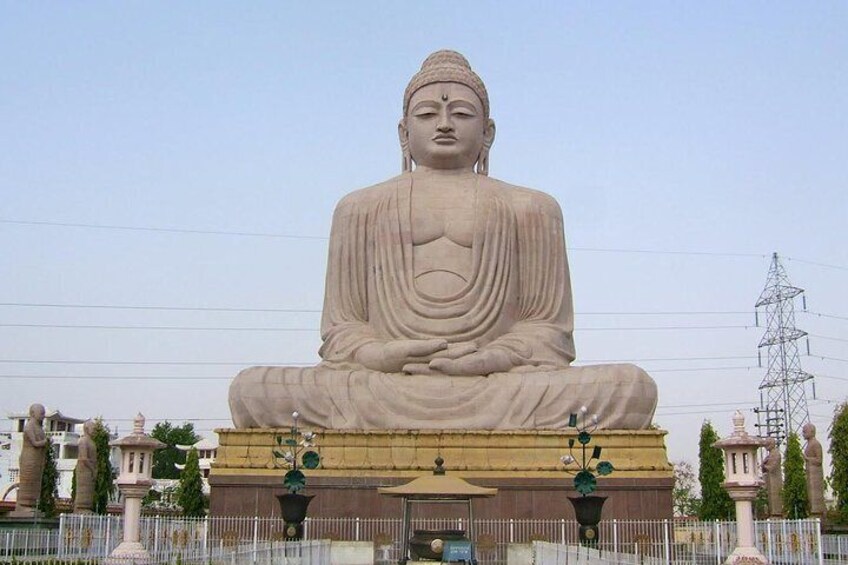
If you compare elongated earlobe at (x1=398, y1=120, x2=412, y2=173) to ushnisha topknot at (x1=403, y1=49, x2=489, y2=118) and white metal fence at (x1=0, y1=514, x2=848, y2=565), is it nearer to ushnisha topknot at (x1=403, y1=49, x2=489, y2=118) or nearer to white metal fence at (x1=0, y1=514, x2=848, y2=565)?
ushnisha topknot at (x1=403, y1=49, x2=489, y2=118)

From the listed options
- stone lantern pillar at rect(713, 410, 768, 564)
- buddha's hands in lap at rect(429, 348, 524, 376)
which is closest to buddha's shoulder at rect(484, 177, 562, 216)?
buddha's hands in lap at rect(429, 348, 524, 376)

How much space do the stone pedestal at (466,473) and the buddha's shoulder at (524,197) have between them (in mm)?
4715

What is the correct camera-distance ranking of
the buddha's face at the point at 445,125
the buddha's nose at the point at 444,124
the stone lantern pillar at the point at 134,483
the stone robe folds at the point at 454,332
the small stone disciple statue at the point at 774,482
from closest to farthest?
the stone lantern pillar at the point at 134,483, the stone robe folds at the point at 454,332, the buddha's nose at the point at 444,124, the buddha's face at the point at 445,125, the small stone disciple statue at the point at 774,482

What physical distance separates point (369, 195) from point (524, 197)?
2.70 meters

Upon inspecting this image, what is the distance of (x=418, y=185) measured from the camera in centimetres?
1794

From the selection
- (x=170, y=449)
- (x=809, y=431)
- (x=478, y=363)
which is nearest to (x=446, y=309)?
(x=478, y=363)

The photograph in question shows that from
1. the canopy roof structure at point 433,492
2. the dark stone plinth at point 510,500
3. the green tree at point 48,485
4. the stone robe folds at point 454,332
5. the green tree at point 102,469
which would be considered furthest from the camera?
the green tree at point 102,469

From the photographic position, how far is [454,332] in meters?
16.5

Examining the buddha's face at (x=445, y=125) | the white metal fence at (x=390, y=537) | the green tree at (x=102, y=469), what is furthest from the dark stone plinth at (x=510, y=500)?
the green tree at (x=102, y=469)

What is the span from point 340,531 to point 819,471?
794cm

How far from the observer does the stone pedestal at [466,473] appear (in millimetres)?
14359

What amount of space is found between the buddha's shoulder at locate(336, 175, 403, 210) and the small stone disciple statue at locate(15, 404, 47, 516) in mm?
6241

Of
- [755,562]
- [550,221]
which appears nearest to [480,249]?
[550,221]

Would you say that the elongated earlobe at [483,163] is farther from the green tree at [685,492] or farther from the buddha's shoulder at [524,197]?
the green tree at [685,492]
